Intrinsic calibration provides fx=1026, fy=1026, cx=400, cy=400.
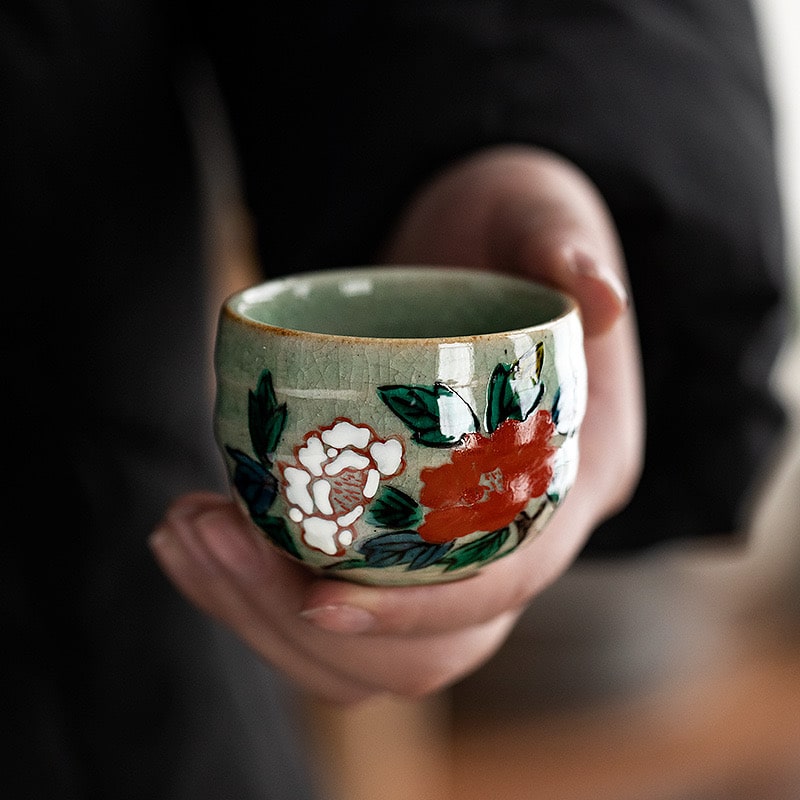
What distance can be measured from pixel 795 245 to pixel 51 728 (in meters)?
1.55

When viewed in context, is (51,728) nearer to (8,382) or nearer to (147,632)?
(147,632)

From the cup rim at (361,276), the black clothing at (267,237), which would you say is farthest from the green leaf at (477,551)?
the black clothing at (267,237)

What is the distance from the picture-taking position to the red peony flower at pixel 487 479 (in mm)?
480

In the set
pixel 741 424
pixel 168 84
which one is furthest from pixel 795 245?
pixel 168 84

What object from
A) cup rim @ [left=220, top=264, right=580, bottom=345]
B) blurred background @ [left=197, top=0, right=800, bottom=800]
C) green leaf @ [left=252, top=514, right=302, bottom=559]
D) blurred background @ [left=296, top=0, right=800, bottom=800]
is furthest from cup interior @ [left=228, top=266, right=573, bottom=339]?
blurred background @ [left=296, top=0, right=800, bottom=800]

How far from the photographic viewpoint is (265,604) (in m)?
0.59

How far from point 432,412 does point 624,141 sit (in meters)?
0.33

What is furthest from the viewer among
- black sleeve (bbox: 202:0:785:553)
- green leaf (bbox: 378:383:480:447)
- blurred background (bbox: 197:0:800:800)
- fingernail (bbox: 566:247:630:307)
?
blurred background (bbox: 197:0:800:800)

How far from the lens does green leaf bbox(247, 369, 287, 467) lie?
0.49 m

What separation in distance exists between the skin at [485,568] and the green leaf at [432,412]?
0.11 metres

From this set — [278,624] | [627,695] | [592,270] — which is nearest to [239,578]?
[278,624]

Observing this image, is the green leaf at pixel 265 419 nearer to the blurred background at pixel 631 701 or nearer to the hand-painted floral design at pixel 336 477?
the hand-painted floral design at pixel 336 477

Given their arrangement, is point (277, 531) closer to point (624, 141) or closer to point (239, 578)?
point (239, 578)

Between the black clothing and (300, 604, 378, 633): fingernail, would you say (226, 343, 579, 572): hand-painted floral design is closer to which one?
(300, 604, 378, 633): fingernail
